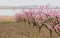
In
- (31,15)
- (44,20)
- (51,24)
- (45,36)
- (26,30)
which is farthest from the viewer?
(26,30)

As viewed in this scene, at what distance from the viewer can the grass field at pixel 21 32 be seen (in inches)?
265

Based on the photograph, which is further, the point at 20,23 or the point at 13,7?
the point at 13,7

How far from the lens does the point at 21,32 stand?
7.08m

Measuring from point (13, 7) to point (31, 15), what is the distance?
11.1 ft

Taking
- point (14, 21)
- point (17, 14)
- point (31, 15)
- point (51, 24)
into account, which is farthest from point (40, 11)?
point (14, 21)

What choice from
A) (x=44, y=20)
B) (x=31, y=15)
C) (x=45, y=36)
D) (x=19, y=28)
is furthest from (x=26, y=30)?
(x=44, y=20)

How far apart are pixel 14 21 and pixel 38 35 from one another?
187cm

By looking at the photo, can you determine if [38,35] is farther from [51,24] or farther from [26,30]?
[51,24]

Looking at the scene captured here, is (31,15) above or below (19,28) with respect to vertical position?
above

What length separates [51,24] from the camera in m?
4.24

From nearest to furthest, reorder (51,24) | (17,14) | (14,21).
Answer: (51,24)
(17,14)
(14,21)

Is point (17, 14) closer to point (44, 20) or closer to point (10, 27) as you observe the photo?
point (10, 27)

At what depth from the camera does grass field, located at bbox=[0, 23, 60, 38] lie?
674 centimetres

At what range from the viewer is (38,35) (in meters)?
6.80
